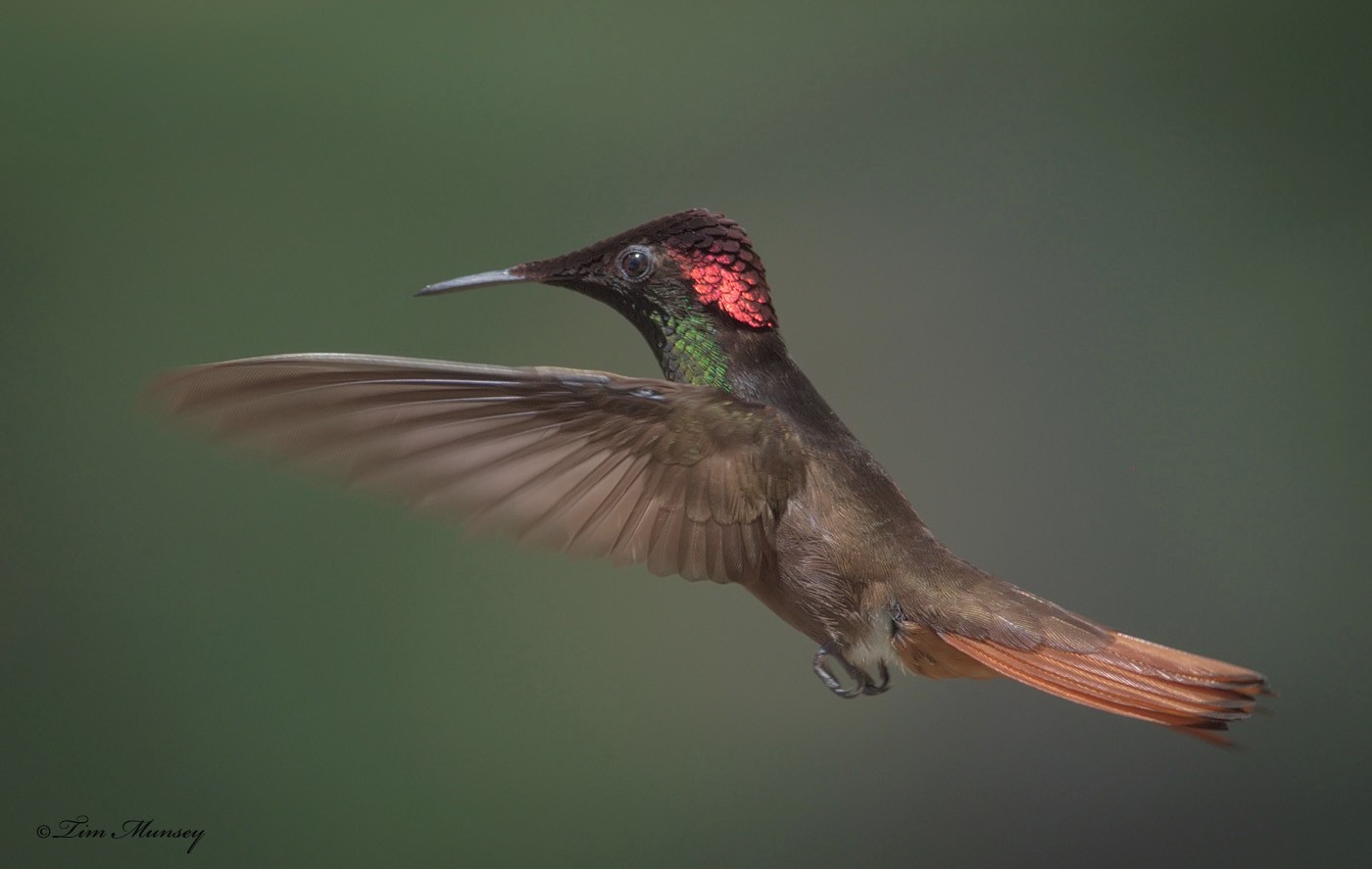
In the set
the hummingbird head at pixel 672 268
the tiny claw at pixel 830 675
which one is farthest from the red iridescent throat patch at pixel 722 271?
the tiny claw at pixel 830 675

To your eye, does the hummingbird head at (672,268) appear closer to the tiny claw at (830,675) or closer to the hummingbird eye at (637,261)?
the hummingbird eye at (637,261)

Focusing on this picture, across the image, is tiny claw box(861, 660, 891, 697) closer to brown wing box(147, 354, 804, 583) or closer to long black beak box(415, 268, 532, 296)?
brown wing box(147, 354, 804, 583)

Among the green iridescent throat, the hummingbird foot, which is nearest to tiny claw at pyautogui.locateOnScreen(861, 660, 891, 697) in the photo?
the hummingbird foot

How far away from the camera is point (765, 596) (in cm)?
72

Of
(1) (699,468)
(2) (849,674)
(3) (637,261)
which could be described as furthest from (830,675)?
(3) (637,261)

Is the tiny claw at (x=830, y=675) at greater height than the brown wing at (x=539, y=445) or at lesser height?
lesser

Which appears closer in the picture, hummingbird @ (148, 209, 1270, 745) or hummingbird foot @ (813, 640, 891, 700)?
hummingbird @ (148, 209, 1270, 745)

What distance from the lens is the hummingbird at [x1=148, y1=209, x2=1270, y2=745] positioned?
56cm

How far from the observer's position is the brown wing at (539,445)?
0.56 meters

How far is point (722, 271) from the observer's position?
2.21ft

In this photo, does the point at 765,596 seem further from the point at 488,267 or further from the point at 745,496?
the point at 488,267

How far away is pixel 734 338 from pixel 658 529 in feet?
0.37

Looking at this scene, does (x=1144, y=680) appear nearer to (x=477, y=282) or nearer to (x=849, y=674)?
(x=849, y=674)

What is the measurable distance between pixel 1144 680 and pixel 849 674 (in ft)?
0.61
